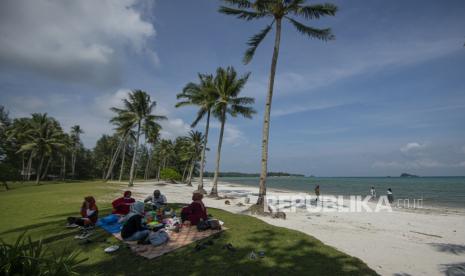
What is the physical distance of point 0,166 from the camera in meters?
16.9

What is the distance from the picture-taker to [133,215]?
6.68m

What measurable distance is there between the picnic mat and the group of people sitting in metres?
0.28

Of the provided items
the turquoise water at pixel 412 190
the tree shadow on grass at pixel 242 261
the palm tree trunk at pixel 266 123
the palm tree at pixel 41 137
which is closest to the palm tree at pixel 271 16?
the palm tree trunk at pixel 266 123

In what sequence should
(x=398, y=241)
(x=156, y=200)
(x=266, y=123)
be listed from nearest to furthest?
(x=398, y=241), (x=156, y=200), (x=266, y=123)

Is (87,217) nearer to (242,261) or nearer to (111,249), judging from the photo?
(111,249)

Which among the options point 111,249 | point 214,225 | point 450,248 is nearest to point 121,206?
point 111,249

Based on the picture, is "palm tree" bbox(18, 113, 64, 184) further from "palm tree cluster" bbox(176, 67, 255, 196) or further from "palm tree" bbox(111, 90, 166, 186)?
"palm tree cluster" bbox(176, 67, 255, 196)

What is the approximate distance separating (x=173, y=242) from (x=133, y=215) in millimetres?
1350

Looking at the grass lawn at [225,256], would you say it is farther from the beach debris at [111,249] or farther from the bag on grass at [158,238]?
the bag on grass at [158,238]

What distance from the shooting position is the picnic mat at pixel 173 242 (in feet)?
19.5

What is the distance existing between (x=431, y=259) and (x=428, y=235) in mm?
4238

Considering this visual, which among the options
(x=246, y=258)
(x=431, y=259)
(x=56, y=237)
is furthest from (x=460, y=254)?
(x=56, y=237)

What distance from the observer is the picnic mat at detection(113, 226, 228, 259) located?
5943mm

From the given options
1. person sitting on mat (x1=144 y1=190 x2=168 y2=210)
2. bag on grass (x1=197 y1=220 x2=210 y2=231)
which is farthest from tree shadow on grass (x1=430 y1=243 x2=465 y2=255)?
person sitting on mat (x1=144 y1=190 x2=168 y2=210)
